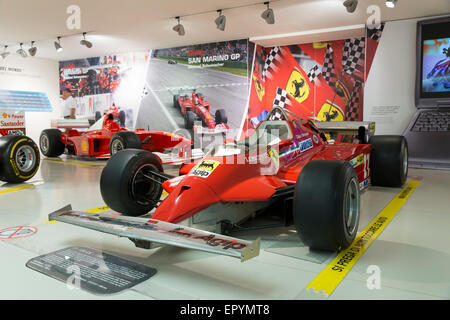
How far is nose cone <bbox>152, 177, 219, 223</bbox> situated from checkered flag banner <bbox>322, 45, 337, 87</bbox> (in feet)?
24.5

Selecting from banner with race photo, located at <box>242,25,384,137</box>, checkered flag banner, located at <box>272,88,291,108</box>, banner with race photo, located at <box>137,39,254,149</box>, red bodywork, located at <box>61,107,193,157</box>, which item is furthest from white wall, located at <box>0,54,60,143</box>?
checkered flag banner, located at <box>272,88,291,108</box>

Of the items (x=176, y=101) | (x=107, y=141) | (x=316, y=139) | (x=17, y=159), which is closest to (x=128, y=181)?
(x=316, y=139)

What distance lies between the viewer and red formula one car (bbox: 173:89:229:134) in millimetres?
10065

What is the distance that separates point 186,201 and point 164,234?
522 mm

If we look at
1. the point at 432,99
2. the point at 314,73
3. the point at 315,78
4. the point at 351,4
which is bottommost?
the point at 432,99

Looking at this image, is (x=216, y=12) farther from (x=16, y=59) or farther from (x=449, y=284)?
(x=16, y=59)

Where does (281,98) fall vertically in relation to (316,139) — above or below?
above

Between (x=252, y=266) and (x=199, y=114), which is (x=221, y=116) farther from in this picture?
(x=252, y=266)

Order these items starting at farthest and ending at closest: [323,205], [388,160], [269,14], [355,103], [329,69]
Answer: [329,69] < [355,103] < [269,14] < [388,160] < [323,205]

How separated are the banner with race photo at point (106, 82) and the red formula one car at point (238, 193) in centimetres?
913

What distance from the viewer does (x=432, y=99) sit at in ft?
24.6

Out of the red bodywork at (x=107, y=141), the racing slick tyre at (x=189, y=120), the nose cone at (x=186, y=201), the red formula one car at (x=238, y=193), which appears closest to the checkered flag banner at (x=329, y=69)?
the racing slick tyre at (x=189, y=120)

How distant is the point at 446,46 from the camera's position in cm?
732

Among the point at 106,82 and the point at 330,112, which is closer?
the point at 330,112
